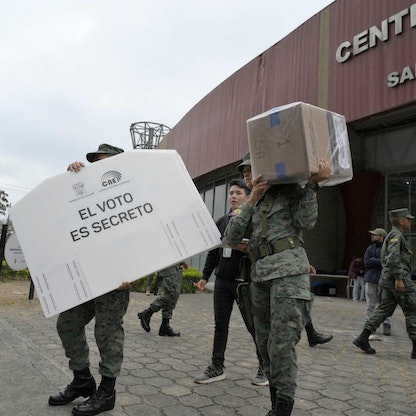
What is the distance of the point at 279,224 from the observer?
2.57 meters

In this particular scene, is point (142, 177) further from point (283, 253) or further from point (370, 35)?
point (370, 35)

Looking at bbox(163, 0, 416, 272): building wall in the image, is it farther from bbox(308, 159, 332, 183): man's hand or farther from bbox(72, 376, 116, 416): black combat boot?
bbox(72, 376, 116, 416): black combat boot

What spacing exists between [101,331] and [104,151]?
1.26 metres

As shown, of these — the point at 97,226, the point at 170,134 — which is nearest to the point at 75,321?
the point at 97,226

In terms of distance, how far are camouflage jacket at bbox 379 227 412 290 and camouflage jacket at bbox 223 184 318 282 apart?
3067 mm

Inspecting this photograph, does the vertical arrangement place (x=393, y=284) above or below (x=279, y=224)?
below

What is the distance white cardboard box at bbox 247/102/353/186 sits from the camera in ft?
7.63

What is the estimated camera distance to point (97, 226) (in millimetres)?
2635

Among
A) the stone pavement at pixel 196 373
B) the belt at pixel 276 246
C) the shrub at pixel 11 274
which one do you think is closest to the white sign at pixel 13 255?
the stone pavement at pixel 196 373

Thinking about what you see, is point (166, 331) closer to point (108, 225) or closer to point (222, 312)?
point (222, 312)

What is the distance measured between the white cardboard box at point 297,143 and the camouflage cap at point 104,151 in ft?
3.48

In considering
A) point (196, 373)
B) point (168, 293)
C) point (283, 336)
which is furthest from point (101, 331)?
point (168, 293)

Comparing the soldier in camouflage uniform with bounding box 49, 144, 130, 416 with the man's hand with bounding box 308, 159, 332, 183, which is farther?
the soldier in camouflage uniform with bounding box 49, 144, 130, 416

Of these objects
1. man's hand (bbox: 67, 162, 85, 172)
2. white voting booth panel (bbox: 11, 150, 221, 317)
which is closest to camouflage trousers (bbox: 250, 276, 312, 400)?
white voting booth panel (bbox: 11, 150, 221, 317)
